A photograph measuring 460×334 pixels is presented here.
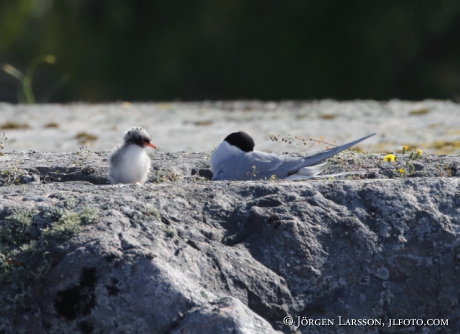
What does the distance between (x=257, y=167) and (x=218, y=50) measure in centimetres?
1674

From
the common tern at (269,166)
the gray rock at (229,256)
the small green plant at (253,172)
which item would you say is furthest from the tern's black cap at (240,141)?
the gray rock at (229,256)

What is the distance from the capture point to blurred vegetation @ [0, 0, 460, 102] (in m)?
19.0

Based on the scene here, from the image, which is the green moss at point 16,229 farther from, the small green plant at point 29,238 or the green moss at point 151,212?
the green moss at point 151,212

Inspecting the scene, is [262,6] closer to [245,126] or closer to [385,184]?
[245,126]

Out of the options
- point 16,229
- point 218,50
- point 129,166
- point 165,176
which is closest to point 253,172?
point 165,176

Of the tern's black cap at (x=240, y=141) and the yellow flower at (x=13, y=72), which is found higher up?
the yellow flower at (x=13, y=72)

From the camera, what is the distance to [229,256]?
311 centimetres

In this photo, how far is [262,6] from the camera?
20.4 metres

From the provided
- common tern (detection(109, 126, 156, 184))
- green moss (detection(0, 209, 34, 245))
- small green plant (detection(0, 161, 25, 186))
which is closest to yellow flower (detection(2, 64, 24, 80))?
small green plant (detection(0, 161, 25, 186))

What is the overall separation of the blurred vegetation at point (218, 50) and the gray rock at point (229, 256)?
627 inches

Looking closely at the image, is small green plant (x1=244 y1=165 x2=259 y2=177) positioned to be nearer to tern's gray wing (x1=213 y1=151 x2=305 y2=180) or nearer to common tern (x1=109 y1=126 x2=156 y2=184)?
tern's gray wing (x1=213 y1=151 x2=305 y2=180)

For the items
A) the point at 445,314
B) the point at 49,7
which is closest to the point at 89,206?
the point at 445,314

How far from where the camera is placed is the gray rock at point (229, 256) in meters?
2.85

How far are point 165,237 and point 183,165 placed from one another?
1405 millimetres
